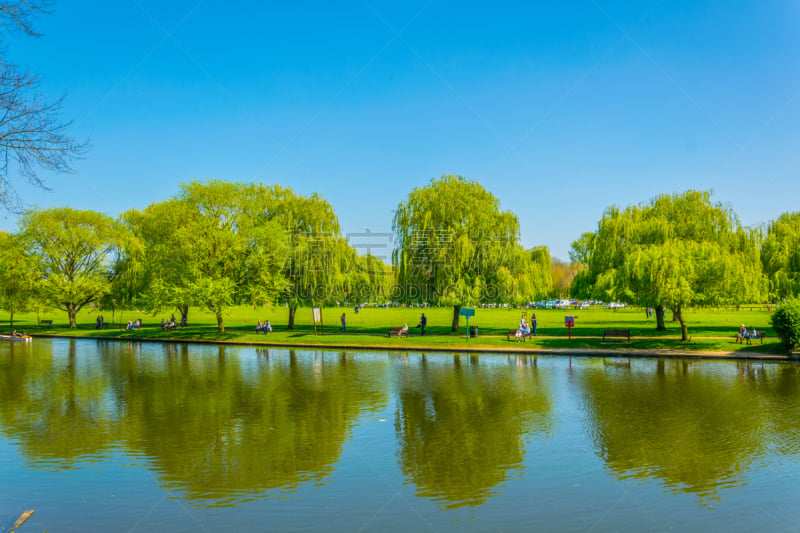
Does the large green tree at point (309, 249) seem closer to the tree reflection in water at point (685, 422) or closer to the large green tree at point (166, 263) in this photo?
the large green tree at point (166, 263)

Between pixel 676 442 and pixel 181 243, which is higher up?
pixel 181 243

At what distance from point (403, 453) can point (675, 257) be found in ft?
91.1

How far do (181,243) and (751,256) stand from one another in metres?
44.4

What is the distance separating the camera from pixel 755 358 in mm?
29641

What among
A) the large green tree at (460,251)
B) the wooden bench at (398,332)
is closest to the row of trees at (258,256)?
the large green tree at (460,251)

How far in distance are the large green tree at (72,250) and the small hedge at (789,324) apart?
54039mm

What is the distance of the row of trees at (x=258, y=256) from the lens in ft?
143

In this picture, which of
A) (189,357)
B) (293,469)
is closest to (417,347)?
(189,357)

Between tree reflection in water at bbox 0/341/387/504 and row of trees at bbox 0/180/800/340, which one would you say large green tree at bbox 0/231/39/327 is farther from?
tree reflection in water at bbox 0/341/387/504

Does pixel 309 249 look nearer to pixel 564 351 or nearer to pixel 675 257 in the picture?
pixel 564 351

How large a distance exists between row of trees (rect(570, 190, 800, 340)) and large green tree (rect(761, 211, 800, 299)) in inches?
2.1

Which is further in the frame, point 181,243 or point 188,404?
point 181,243

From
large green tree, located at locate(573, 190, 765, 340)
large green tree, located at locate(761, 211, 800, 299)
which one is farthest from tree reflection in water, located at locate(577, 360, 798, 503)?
large green tree, located at locate(761, 211, 800, 299)

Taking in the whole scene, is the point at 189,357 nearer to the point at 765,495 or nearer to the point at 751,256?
the point at 765,495
